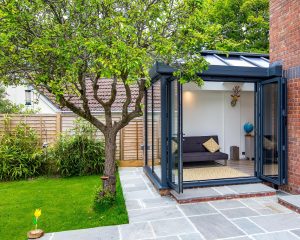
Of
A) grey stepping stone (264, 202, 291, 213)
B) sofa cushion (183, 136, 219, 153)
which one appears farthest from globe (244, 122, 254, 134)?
grey stepping stone (264, 202, 291, 213)

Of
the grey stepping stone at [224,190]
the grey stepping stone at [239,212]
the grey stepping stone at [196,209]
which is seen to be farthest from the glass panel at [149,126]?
the grey stepping stone at [239,212]

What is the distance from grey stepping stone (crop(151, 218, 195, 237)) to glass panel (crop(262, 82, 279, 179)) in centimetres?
274

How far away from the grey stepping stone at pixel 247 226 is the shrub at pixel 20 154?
5.98 meters

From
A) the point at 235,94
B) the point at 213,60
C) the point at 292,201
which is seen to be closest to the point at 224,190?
the point at 292,201

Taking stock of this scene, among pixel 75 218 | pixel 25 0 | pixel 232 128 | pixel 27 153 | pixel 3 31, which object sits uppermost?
pixel 25 0

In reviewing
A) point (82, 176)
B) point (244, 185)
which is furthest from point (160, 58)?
point (82, 176)

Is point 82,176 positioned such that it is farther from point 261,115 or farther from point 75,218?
point 261,115

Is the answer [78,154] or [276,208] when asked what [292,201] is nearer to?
[276,208]

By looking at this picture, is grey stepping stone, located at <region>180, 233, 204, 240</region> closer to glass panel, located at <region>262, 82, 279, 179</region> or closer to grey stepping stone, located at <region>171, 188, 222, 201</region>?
grey stepping stone, located at <region>171, 188, 222, 201</region>

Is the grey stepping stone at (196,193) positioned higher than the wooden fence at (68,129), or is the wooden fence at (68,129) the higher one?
the wooden fence at (68,129)

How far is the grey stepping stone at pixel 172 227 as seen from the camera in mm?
3904

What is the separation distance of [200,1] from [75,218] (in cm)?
416

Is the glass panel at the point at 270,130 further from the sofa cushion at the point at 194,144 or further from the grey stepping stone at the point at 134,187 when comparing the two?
the sofa cushion at the point at 194,144

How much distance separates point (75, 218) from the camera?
456 cm
